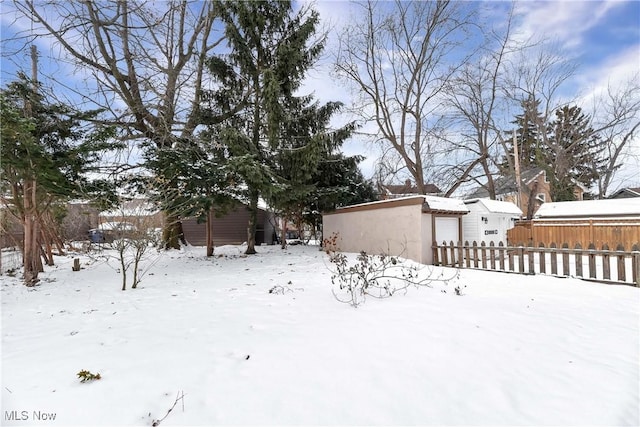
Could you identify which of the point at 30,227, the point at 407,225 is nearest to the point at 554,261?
the point at 407,225

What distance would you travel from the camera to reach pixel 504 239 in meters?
11.8

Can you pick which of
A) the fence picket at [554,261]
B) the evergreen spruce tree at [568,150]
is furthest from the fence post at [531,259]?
the evergreen spruce tree at [568,150]

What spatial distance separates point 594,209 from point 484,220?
1084cm

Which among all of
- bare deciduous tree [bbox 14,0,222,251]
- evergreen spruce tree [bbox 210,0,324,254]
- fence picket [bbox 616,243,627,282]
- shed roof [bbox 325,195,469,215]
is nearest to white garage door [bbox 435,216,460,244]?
shed roof [bbox 325,195,469,215]

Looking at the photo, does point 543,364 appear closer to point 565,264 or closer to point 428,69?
point 565,264

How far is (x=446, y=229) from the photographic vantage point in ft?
30.5

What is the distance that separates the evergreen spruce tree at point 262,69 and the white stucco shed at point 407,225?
355cm

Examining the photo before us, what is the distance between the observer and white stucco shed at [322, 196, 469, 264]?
28.1ft

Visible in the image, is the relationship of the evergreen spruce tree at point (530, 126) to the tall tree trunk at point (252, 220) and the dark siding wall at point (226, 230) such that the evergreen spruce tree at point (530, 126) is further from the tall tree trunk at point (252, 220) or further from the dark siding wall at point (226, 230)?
the dark siding wall at point (226, 230)

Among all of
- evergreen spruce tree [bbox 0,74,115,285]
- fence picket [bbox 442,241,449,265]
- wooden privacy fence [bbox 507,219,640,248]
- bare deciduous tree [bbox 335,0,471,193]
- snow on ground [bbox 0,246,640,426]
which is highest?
bare deciduous tree [bbox 335,0,471,193]

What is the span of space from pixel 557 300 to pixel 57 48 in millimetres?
11725

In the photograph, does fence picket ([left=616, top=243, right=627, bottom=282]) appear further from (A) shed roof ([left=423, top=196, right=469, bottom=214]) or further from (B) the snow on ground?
(A) shed roof ([left=423, top=196, right=469, bottom=214])

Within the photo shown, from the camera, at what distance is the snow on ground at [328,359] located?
6.68 feet

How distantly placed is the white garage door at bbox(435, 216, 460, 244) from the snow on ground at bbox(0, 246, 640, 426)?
3.99 metres
